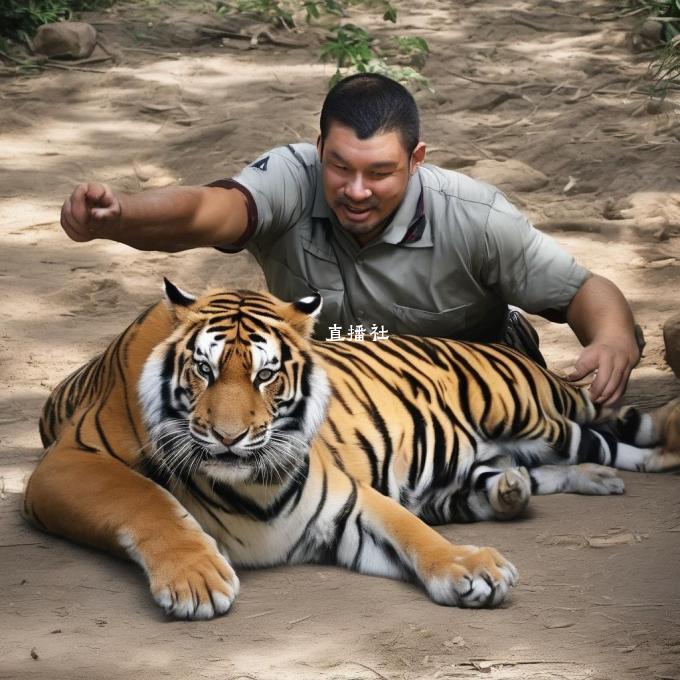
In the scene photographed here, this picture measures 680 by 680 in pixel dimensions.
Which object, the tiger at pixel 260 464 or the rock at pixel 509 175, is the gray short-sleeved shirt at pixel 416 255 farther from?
the rock at pixel 509 175

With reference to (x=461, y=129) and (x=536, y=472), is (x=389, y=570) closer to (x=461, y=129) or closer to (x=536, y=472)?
(x=536, y=472)

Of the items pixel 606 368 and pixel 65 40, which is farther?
pixel 65 40

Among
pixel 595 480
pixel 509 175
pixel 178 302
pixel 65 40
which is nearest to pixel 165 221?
pixel 178 302

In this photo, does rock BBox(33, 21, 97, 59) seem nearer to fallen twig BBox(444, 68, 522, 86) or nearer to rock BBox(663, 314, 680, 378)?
fallen twig BBox(444, 68, 522, 86)

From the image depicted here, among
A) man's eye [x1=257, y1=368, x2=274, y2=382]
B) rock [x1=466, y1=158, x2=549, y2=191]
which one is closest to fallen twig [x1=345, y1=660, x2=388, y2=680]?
man's eye [x1=257, y1=368, x2=274, y2=382]

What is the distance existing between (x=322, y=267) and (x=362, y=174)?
15.8 inches

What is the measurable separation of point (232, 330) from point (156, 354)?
7.3 inches

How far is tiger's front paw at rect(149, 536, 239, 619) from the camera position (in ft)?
8.23

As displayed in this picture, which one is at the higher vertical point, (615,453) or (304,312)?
(304,312)

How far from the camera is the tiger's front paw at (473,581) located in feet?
8.51

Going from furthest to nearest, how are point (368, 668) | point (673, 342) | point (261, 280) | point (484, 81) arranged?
point (484, 81)
point (261, 280)
point (673, 342)
point (368, 668)

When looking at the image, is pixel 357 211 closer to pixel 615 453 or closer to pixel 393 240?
pixel 393 240

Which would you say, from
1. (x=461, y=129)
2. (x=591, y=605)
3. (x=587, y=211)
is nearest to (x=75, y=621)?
(x=591, y=605)

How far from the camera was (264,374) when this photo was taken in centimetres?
270
